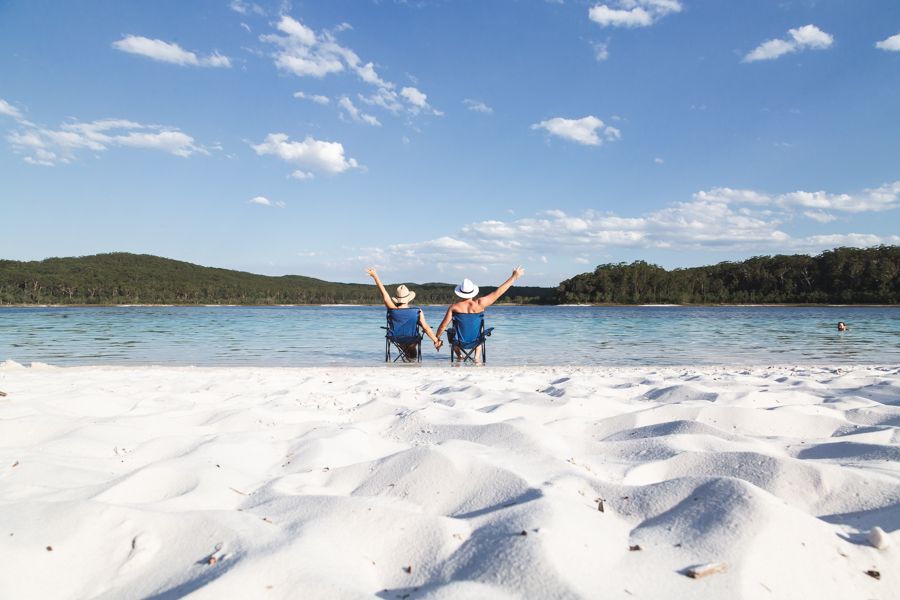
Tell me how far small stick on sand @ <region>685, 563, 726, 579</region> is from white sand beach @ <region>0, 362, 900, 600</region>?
2cm

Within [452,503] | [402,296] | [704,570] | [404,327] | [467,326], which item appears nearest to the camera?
[704,570]

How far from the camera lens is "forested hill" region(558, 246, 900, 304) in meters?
69.9

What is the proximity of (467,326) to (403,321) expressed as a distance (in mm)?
1200

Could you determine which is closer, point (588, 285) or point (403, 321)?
point (403, 321)

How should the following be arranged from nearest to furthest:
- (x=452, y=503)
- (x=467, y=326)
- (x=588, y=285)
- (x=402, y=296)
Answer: (x=452, y=503) < (x=467, y=326) < (x=402, y=296) < (x=588, y=285)

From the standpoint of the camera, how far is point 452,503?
6.55 feet

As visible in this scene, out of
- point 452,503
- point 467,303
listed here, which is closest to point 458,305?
point 467,303

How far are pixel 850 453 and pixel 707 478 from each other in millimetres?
1156

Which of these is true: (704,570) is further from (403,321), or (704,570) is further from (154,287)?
(154,287)

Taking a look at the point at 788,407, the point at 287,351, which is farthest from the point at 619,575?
the point at 287,351

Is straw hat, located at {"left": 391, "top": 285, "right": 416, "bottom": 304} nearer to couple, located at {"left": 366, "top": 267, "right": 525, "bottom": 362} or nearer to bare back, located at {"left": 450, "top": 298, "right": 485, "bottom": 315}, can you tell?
couple, located at {"left": 366, "top": 267, "right": 525, "bottom": 362}

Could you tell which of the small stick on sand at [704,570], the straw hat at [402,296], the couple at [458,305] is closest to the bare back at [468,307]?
the couple at [458,305]

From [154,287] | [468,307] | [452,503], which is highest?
[154,287]

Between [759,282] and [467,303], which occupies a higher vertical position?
[759,282]
